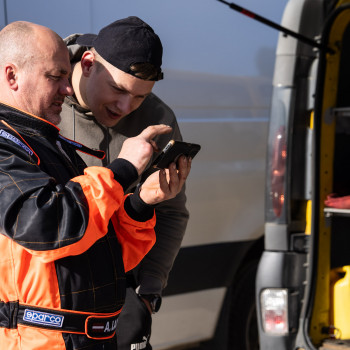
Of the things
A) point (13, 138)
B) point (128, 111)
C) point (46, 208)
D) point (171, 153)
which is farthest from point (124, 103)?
point (46, 208)

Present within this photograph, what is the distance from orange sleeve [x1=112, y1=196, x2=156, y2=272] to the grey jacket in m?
0.44

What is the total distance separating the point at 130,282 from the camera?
2.57 meters

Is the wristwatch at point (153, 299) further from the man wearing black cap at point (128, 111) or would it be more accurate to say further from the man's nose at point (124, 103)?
the man's nose at point (124, 103)

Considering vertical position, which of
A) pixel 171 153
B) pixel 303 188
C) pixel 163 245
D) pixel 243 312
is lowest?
pixel 243 312

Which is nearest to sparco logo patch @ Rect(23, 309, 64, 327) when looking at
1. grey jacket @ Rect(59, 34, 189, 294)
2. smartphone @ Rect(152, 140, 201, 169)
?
smartphone @ Rect(152, 140, 201, 169)

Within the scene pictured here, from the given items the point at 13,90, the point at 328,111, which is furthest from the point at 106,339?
the point at 328,111

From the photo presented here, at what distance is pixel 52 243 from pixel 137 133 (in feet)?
3.15

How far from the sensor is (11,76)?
192 centimetres

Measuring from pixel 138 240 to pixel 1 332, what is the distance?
1.59 feet

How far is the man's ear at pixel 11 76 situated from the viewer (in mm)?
1914

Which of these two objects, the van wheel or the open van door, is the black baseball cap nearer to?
the open van door

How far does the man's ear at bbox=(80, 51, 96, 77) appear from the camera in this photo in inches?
96.8

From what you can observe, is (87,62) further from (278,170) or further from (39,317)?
(278,170)

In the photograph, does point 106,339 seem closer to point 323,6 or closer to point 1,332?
point 1,332
